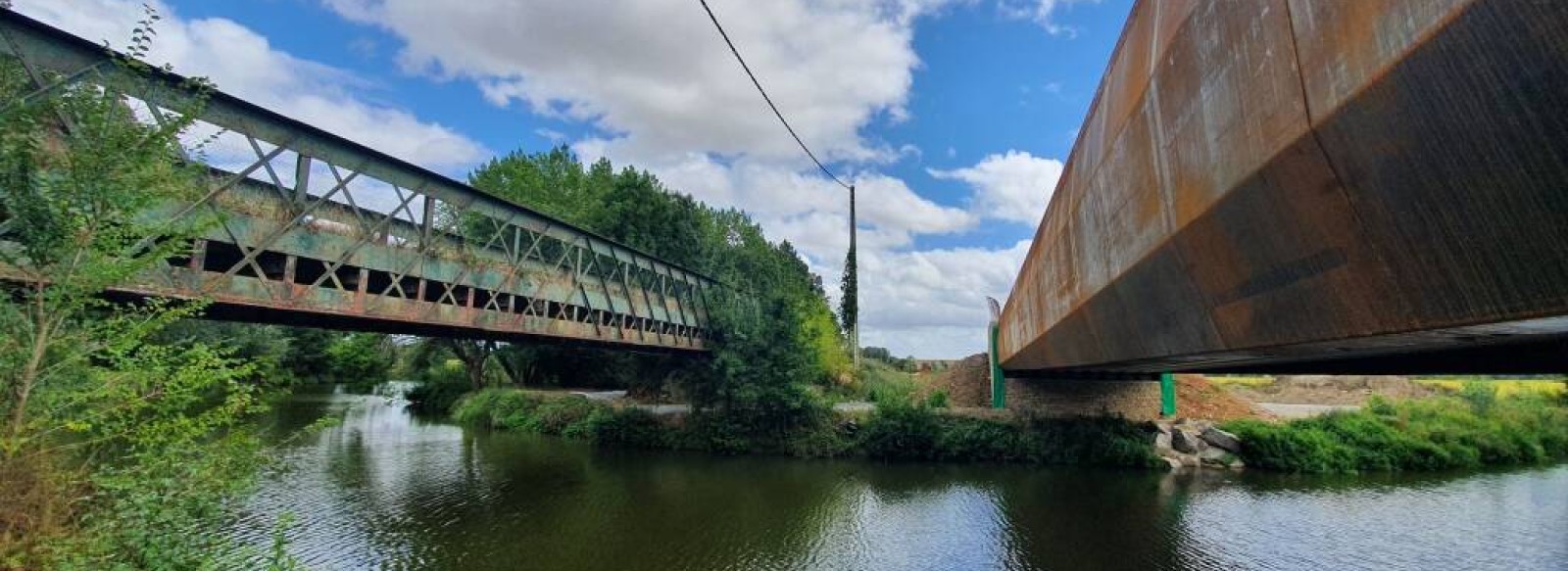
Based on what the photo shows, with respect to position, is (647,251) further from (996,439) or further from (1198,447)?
(1198,447)

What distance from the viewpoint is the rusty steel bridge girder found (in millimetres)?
2826

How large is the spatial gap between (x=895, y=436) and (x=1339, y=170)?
24.6 metres

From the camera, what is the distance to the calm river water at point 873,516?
1421 cm

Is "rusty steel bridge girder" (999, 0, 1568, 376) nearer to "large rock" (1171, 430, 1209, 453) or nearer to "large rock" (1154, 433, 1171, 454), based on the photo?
"large rock" (1154, 433, 1171, 454)

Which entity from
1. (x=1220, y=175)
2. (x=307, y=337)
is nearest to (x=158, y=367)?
(x=1220, y=175)

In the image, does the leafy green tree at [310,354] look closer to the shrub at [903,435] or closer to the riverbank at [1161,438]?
the riverbank at [1161,438]

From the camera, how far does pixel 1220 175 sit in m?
5.09

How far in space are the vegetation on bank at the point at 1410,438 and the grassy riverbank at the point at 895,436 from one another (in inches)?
187

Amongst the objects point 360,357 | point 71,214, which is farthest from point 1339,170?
point 360,357

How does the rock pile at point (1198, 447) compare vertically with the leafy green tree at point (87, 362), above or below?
below

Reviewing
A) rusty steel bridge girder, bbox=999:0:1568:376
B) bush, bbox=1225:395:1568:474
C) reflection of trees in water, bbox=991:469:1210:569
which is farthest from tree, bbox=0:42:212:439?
bush, bbox=1225:395:1568:474

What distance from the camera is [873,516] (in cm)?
1795

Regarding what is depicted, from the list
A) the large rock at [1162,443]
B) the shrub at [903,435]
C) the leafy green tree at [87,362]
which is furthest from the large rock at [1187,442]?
the leafy green tree at [87,362]

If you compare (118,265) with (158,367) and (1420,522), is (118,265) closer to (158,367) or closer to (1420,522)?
(158,367)
